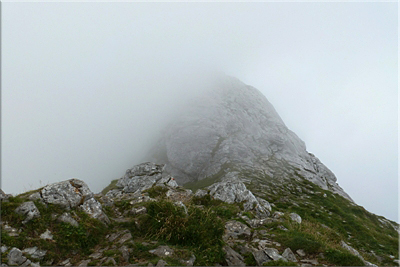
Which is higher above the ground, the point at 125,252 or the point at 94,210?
the point at 125,252

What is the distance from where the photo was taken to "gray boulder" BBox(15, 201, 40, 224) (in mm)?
12039

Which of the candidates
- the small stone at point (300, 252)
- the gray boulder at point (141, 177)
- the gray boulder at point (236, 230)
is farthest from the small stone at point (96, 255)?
the gray boulder at point (141, 177)

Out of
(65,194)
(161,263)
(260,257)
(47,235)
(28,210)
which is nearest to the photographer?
(161,263)

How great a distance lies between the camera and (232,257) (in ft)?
39.4

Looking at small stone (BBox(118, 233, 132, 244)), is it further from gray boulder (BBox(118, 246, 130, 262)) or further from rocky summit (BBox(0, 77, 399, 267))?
gray boulder (BBox(118, 246, 130, 262))

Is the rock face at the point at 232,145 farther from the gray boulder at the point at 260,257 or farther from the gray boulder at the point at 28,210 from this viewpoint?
the gray boulder at the point at 28,210

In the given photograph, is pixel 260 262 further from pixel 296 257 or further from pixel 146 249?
pixel 146 249

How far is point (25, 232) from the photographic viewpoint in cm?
1129

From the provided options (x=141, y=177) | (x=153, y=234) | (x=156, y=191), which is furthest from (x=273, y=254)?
(x=141, y=177)

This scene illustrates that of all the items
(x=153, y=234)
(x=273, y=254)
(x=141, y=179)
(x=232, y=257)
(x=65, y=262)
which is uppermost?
(x=273, y=254)

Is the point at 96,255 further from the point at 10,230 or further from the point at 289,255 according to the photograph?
the point at 289,255

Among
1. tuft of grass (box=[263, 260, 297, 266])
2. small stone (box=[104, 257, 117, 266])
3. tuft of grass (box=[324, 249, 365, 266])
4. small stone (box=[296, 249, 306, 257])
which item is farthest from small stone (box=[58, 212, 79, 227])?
tuft of grass (box=[324, 249, 365, 266])

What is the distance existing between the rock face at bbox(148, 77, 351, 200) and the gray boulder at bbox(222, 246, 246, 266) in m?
90.3

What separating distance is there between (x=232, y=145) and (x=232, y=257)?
119 m
